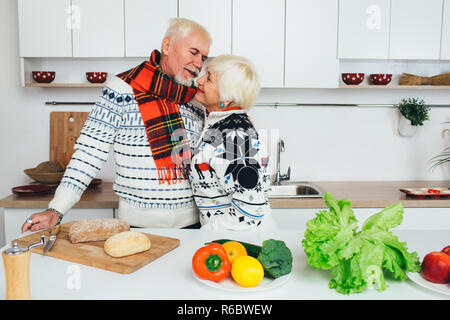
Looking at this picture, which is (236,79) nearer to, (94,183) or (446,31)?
(94,183)

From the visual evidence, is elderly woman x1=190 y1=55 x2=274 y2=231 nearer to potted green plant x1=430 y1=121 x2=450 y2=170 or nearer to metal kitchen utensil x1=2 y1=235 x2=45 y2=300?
metal kitchen utensil x1=2 y1=235 x2=45 y2=300

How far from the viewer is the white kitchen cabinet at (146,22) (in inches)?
98.6

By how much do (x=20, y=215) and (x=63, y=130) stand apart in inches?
29.2

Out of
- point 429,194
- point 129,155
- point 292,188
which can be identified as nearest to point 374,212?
point 429,194

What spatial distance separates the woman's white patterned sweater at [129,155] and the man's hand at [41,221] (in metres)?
0.20

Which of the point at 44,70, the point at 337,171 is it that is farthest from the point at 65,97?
the point at 337,171

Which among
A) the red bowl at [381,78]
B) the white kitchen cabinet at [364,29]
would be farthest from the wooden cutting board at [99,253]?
the red bowl at [381,78]

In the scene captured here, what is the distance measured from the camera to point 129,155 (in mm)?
1739

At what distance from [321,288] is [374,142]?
7.16ft

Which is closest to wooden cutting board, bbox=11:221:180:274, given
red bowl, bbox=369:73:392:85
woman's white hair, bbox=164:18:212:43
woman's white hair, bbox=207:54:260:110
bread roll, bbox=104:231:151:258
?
bread roll, bbox=104:231:151:258

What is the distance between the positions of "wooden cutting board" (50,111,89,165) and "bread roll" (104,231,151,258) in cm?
182

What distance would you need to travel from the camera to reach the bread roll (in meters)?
1.18

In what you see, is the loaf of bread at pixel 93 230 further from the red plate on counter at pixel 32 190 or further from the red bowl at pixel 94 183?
the red bowl at pixel 94 183

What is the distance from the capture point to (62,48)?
2543 mm
